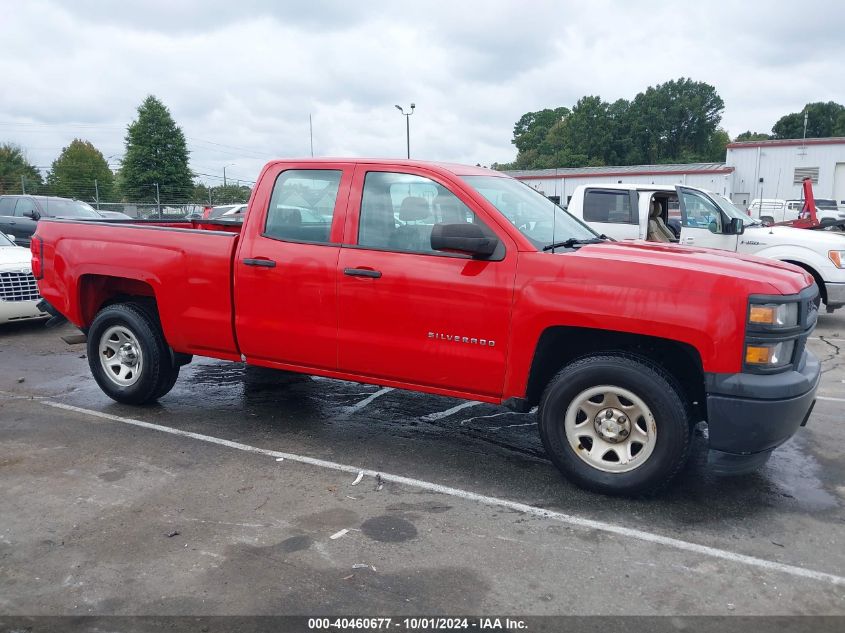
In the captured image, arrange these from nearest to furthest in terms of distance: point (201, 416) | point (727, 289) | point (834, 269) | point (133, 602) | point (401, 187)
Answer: point (133, 602), point (727, 289), point (401, 187), point (201, 416), point (834, 269)

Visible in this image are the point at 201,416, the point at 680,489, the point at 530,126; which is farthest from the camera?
the point at 530,126

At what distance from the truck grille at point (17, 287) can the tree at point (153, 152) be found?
176 ft

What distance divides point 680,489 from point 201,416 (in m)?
3.67

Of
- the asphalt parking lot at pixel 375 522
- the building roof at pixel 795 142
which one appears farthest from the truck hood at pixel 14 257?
the building roof at pixel 795 142

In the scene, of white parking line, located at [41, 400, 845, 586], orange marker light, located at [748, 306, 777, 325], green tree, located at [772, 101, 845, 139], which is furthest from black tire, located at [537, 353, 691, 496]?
green tree, located at [772, 101, 845, 139]

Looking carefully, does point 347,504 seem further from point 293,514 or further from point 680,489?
point 680,489

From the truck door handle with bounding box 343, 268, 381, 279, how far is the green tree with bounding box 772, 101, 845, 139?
105m

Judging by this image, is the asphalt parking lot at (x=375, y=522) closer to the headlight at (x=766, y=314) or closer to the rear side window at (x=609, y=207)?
the headlight at (x=766, y=314)

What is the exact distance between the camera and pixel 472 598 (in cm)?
305

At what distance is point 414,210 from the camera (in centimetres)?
457

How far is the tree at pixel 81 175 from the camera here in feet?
122

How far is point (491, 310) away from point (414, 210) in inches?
35.5

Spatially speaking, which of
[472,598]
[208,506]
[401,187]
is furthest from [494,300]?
[208,506]

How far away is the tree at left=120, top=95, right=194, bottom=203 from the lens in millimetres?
59969
